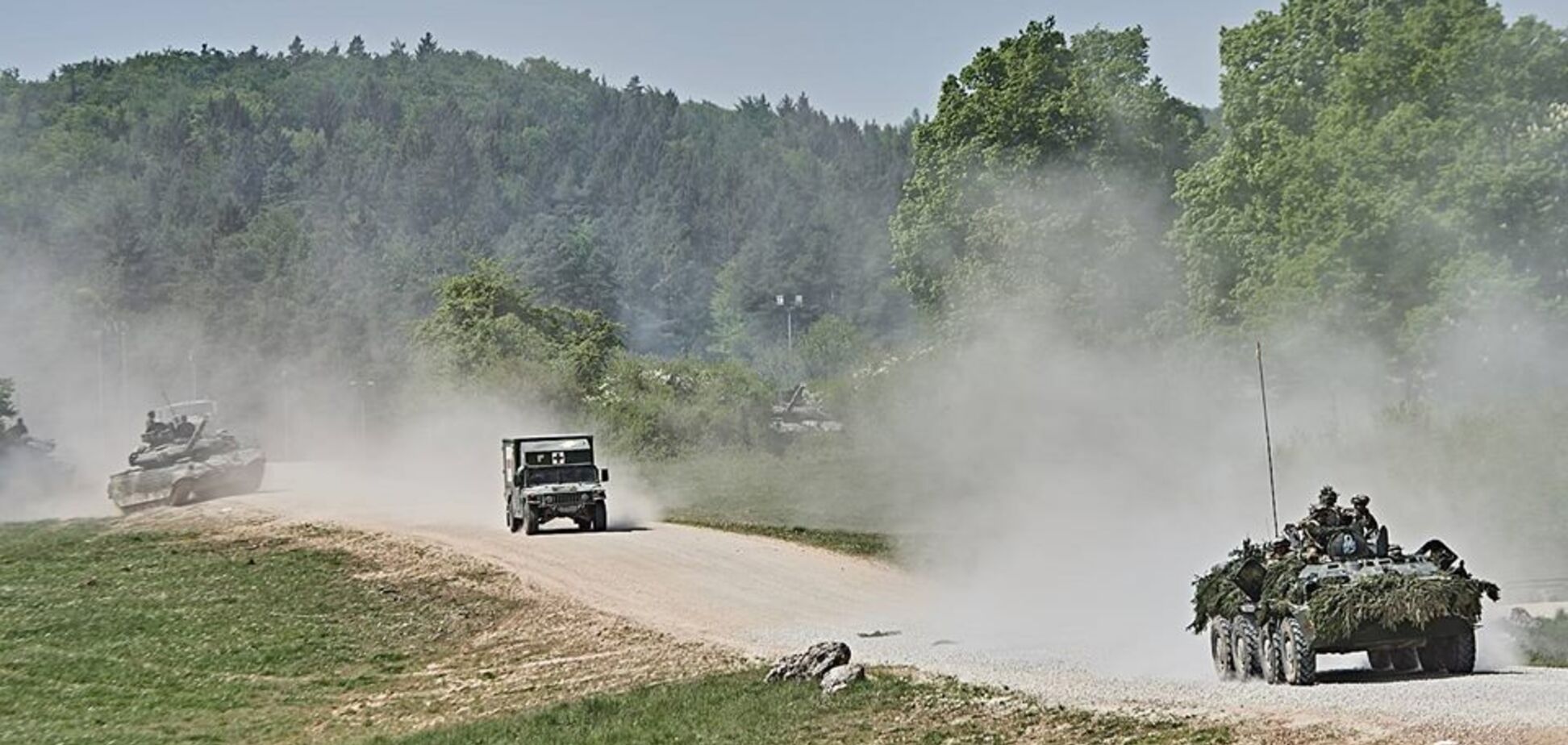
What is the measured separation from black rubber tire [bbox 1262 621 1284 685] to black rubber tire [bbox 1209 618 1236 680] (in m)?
1.26

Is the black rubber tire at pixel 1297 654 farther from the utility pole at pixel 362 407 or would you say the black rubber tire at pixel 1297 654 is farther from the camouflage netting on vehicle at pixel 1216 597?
the utility pole at pixel 362 407

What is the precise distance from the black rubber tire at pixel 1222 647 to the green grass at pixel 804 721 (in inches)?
130

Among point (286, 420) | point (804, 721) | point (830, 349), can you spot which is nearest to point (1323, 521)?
point (804, 721)

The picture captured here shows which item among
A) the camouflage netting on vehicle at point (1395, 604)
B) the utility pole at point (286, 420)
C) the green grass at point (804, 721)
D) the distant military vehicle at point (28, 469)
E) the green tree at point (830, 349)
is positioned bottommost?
the green grass at point (804, 721)

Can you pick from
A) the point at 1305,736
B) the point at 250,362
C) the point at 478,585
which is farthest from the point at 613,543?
the point at 250,362

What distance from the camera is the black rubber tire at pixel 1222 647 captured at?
3167 cm

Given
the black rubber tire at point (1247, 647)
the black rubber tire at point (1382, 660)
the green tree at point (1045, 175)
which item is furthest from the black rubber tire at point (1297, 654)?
the green tree at point (1045, 175)

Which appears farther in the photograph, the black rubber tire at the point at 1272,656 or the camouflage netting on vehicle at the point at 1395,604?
the black rubber tire at the point at 1272,656

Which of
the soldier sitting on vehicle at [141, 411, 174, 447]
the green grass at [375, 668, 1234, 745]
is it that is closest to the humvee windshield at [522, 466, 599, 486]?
the soldier sitting on vehicle at [141, 411, 174, 447]

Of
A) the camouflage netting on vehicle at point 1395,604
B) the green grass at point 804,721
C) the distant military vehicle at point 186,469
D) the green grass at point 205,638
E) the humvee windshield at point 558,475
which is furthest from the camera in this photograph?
the distant military vehicle at point 186,469

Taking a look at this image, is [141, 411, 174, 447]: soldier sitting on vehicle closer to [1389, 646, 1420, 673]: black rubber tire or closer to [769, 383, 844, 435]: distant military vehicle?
[769, 383, 844, 435]: distant military vehicle

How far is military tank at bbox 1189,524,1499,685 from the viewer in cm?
2867

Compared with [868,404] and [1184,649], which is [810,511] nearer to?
[868,404]

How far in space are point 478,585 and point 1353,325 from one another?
32.9 metres
